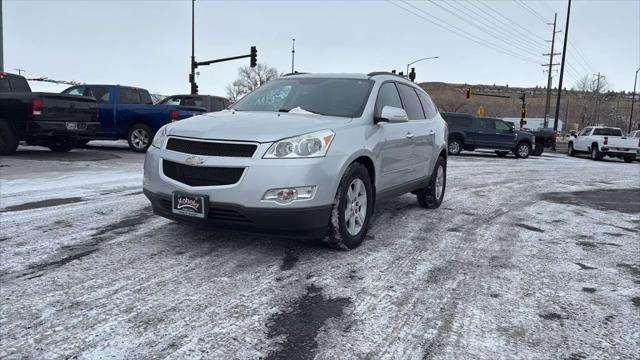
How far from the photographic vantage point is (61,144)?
13.1 m

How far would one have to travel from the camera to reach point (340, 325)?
2.99 metres

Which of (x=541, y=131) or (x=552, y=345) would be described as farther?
(x=541, y=131)

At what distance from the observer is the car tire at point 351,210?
4.26m

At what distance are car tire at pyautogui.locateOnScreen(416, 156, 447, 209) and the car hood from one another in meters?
2.60

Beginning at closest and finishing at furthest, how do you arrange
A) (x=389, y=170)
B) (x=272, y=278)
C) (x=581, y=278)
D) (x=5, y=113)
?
(x=272, y=278) < (x=581, y=278) < (x=389, y=170) < (x=5, y=113)

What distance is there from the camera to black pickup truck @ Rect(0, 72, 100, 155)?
11.1 metres

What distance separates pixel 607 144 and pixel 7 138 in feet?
78.6

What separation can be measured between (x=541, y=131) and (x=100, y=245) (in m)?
25.5

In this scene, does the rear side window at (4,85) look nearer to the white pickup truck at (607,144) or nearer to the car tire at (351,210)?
the car tire at (351,210)

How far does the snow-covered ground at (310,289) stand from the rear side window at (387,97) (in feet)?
4.41

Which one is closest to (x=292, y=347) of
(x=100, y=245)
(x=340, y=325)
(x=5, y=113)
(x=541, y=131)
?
(x=340, y=325)

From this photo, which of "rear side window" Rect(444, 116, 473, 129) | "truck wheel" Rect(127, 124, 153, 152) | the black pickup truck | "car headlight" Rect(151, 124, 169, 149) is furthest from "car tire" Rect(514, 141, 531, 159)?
"car headlight" Rect(151, 124, 169, 149)

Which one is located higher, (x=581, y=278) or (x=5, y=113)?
(x=5, y=113)

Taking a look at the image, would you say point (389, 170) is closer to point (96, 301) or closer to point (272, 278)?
point (272, 278)
